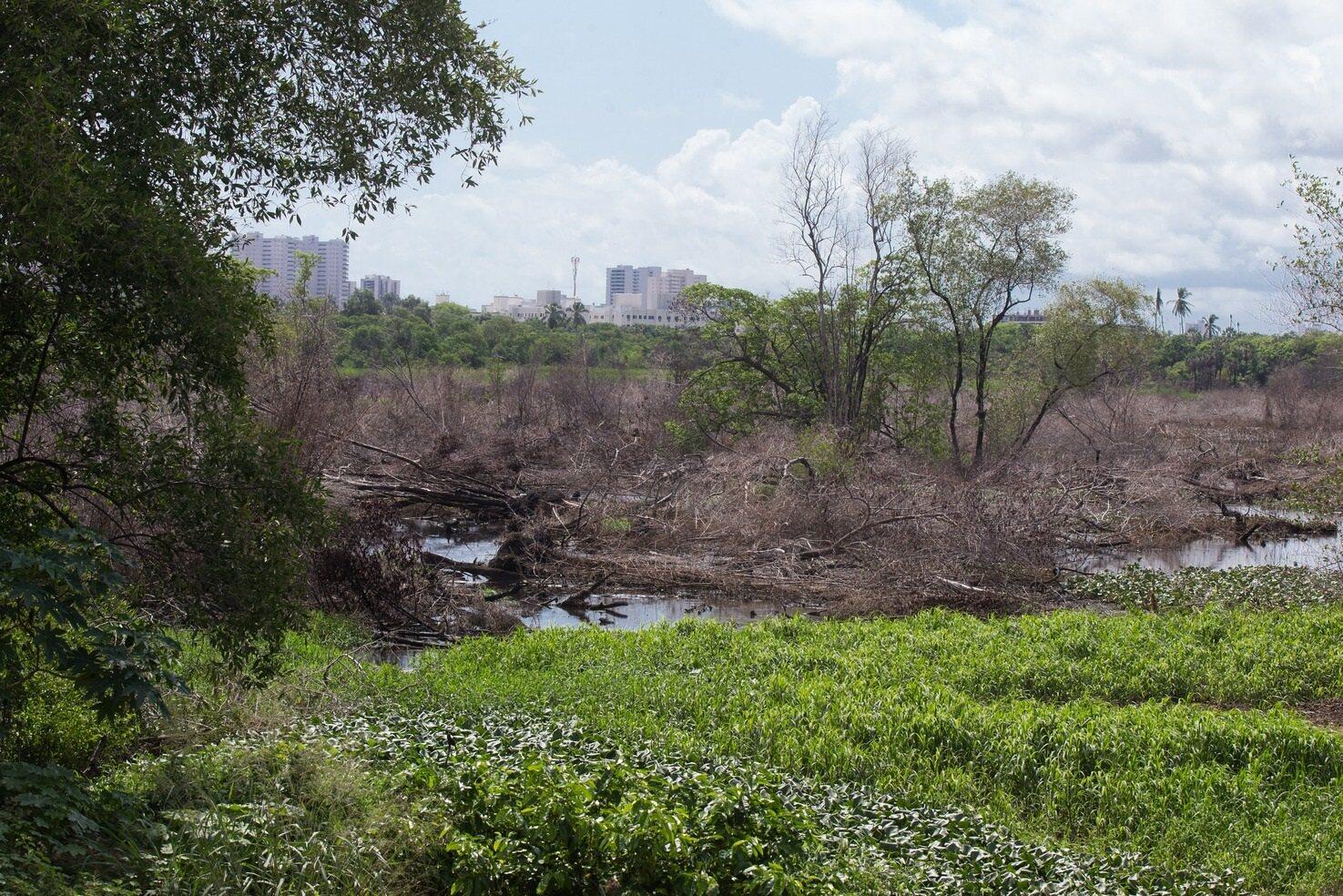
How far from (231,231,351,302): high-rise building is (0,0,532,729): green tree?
2.47 ft

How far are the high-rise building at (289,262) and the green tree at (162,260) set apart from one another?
754 millimetres

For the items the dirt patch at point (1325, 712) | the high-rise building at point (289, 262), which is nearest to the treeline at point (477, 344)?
the high-rise building at point (289, 262)

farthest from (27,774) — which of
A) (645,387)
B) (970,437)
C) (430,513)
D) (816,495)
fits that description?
(645,387)

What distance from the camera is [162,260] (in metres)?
5.23

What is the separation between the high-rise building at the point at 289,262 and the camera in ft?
38.4

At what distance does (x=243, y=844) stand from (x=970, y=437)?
107 ft

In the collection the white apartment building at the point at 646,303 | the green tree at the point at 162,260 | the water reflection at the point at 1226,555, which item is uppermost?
the white apartment building at the point at 646,303

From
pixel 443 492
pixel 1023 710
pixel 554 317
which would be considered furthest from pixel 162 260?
pixel 554 317

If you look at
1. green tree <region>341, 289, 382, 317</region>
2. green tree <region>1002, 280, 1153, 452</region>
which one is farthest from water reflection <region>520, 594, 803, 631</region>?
green tree <region>341, 289, 382, 317</region>

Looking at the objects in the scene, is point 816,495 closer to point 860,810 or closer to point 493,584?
point 493,584

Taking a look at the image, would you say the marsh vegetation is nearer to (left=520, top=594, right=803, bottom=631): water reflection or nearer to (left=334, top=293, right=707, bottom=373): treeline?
(left=520, top=594, right=803, bottom=631): water reflection

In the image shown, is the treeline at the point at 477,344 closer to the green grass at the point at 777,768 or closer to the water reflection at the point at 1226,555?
the water reflection at the point at 1226,555

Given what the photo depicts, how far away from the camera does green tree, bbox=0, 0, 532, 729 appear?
4.82 metres

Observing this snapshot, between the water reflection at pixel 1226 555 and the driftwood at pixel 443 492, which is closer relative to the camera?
the water reflection at pixel 1226 555
